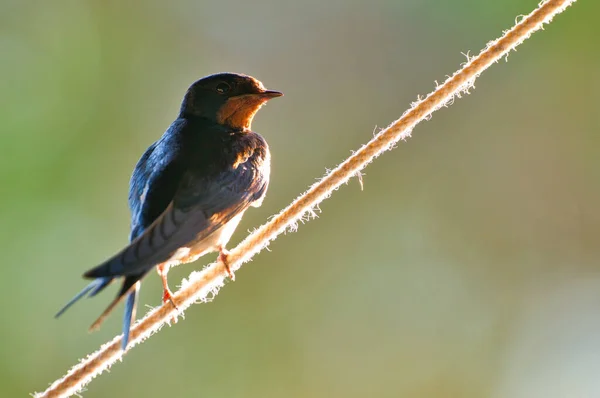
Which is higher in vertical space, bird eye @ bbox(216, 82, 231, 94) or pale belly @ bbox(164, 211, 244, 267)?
bird eye @ bbox(216, 82, 231, 94)

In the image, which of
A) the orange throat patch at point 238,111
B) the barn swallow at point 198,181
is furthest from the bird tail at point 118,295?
the orange throat patch at point 238,111

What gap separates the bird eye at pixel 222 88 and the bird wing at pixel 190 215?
20cm

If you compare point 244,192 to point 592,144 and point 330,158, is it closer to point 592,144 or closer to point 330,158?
point 330,158

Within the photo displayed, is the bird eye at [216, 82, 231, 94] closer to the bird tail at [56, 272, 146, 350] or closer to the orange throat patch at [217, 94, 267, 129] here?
the orange throat patch at [217, 94, 267, 129]

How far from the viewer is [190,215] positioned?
1.16 metres

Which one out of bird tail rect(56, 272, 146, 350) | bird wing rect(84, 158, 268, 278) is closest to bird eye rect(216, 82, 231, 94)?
bird wing rect(84, 158, 268, 278)

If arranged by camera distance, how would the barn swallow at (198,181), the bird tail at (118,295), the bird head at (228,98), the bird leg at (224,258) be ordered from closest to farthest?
1. the bird tail at (118,295)
2. the barn swallow at (198,181)
3. the bird leg at (224,258)
4. the bird head at (228,98)

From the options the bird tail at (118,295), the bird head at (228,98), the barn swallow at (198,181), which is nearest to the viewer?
the bird tail at (118,295)

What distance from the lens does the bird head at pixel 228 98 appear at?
1.46 m

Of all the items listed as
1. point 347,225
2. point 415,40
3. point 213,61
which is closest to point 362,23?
point 415,40

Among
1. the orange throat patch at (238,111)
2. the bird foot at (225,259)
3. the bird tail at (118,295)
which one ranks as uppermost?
the orange throat patch at (238,111)

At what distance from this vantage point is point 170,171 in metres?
1.25

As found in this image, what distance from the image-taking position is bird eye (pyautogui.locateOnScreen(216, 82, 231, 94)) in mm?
1488

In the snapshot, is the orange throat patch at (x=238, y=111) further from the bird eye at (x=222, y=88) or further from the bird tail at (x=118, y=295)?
the bird tail at (x=118, y=295)
